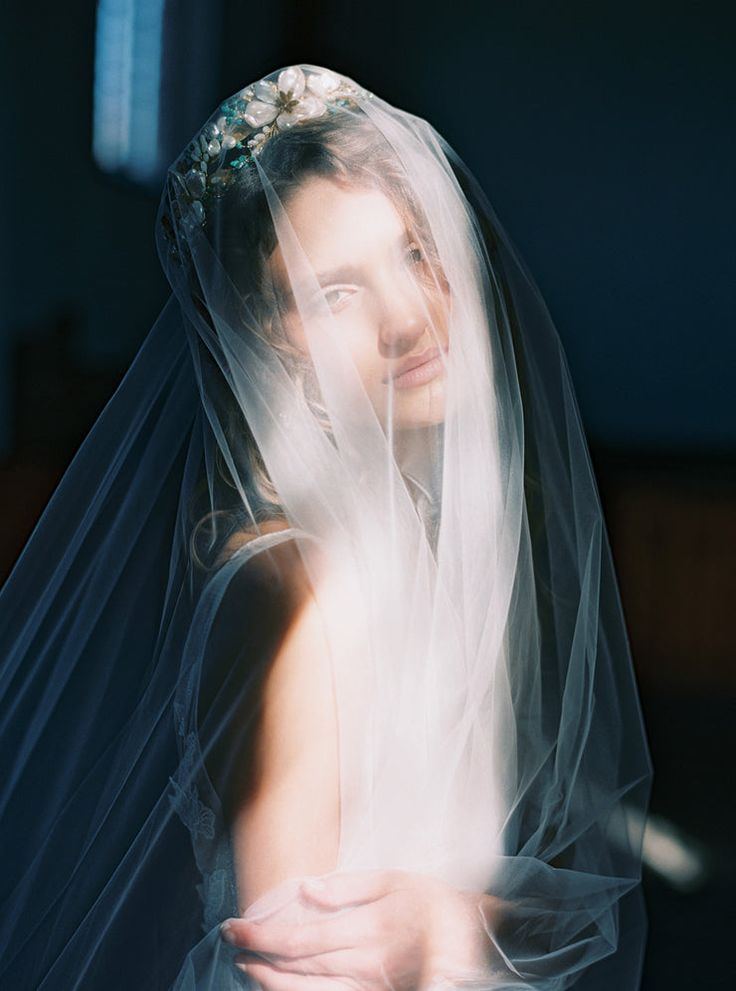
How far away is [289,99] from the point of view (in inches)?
36.4

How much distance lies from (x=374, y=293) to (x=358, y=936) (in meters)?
0.45

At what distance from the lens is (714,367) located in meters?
2.77

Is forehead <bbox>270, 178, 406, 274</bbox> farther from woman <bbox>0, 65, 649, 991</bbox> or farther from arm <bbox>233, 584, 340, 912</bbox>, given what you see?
arm <bbox>233, 584, 340, 912</bbox>

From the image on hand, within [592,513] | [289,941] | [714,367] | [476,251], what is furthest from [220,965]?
[714,367]

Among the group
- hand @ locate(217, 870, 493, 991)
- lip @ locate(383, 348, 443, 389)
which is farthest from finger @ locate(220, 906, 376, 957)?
lip @ locate(383, 348, 443, 389)

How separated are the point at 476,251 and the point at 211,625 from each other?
1.19ft

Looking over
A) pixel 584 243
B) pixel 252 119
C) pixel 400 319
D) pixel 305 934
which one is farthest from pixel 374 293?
pixel 584 243

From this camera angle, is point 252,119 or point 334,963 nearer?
point 334,963

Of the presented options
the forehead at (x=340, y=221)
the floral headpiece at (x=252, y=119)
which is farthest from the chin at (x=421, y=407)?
the floral headpiece at (x=252, y=119)

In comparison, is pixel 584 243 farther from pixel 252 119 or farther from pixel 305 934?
pixel 305 934

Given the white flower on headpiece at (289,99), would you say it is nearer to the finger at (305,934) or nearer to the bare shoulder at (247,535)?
the bare shoulder at (247,535)

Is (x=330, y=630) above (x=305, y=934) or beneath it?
above

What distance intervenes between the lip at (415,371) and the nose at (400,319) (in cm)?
1

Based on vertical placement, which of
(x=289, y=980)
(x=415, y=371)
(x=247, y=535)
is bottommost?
(x=289, y=980)
